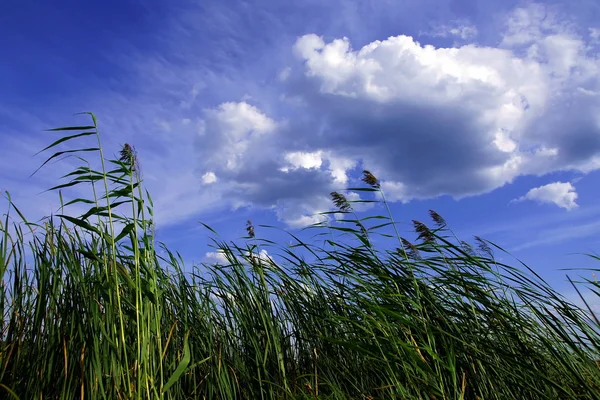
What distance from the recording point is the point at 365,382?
12.8ft

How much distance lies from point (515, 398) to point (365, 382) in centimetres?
105

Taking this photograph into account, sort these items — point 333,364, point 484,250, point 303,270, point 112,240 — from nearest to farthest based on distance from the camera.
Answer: point 112,240
point 333,364
point 303,270
point 484,250

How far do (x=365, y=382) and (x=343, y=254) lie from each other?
0.99 meters

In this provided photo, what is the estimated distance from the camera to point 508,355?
3.13 m

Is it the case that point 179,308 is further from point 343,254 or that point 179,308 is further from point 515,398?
point 515,398

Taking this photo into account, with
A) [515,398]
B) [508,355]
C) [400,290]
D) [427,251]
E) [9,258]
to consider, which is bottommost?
[515,398]

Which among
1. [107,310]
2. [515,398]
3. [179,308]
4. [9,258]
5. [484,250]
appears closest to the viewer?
[107,310]

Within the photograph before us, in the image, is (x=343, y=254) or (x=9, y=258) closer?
(x=9, y=258)

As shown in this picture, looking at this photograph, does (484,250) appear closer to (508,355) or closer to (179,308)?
(508,355)

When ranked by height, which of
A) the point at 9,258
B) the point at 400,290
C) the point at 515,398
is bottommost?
the point at 515,398

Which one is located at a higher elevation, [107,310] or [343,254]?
[343,254]

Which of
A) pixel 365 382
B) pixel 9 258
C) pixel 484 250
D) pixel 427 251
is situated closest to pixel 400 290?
pixel 427 251

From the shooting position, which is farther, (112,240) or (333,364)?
(333,364)

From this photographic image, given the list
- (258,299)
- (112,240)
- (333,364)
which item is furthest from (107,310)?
(333,364)
